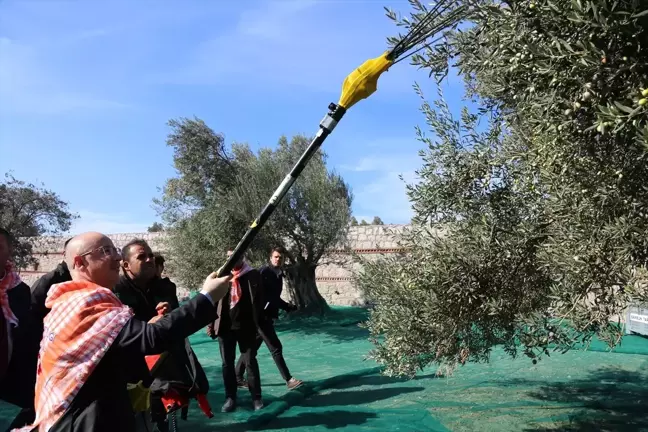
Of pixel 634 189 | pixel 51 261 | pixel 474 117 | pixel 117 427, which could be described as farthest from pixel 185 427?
pixel 51 261

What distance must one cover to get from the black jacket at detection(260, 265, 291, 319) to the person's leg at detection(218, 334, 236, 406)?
1.00 m

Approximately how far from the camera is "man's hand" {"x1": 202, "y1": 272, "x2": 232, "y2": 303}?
287 centimetres

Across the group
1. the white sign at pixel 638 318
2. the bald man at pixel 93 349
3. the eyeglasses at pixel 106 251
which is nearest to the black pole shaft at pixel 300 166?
the bald man at pixel 93 349

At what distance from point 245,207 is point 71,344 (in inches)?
509

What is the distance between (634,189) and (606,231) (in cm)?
39

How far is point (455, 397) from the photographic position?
7547 millimetres

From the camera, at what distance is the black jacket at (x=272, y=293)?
836cm

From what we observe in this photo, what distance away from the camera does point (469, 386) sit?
8.09 meters

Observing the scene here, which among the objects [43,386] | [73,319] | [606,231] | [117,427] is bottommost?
[117,427]

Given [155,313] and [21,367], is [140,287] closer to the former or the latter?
[155,313]

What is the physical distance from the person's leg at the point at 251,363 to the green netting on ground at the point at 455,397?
0.22 metres

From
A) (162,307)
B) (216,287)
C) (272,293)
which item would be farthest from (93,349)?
(272,293)

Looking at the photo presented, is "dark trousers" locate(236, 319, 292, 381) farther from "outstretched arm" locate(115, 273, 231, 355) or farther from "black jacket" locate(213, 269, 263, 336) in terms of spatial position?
"outstretched arm" locate(115, 273, 231, 355)

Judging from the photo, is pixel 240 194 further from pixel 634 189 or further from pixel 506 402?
pixel 634 189
